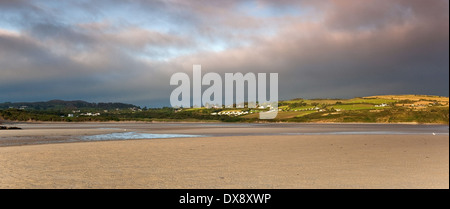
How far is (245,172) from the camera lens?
40.9 feet

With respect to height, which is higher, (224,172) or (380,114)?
(380,114)
